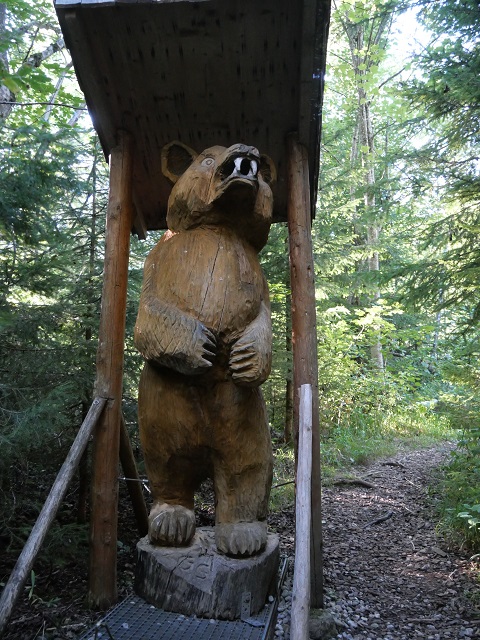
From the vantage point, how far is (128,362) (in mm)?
4422

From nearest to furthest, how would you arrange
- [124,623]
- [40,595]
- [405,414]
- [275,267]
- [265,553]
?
[124,623]
[265,553]
[40,595]
[275,267]
[405,414]

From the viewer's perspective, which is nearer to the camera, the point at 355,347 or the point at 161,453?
the point at 161,453

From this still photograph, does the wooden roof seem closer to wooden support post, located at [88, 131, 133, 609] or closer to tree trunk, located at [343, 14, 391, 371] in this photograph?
wooden support post, located at [88, 131, 133, 609]

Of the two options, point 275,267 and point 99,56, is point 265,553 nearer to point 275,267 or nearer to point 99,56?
point 99,56

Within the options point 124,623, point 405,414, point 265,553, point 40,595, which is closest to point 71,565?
point 40,595

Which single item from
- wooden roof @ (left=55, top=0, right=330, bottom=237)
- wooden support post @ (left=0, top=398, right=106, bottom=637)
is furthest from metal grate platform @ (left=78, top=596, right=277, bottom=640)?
wooden roof @ (left=55, top=0, right=330, bottom=237)

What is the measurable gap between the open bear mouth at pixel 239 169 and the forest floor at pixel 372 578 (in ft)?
7.74

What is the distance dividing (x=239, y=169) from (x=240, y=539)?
194 cm

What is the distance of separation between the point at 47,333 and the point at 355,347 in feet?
26.2

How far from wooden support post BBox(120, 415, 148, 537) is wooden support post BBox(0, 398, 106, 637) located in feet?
1.83

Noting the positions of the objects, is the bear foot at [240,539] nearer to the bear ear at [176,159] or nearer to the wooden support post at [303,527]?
the wooden support post at [303,527]

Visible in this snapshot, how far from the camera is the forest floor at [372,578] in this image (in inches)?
103

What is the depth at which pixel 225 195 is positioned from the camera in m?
2.69

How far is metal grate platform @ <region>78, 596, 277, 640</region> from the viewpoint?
212 centimetres
